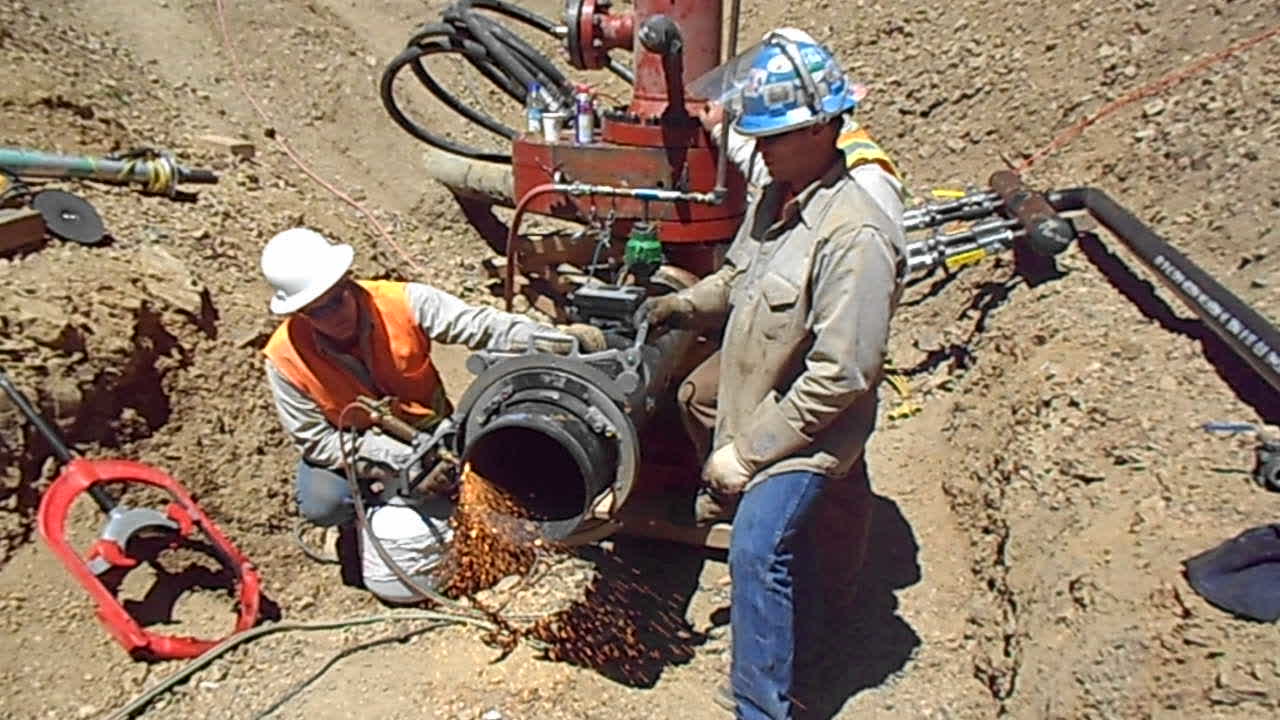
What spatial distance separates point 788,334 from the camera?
2.87 m

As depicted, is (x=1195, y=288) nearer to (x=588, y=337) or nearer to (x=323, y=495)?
(x=588, y=337)

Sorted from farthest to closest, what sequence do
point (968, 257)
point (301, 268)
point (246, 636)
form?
point (968, 257)
point (246, 636)
point (301, 268)

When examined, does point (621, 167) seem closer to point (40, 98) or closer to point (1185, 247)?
point (1185, 247)

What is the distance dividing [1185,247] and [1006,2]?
10.2 feet

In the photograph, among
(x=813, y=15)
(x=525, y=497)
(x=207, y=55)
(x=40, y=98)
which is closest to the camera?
(x=525, y=497)

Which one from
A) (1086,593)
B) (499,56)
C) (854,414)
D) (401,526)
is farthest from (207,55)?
(1086,593)

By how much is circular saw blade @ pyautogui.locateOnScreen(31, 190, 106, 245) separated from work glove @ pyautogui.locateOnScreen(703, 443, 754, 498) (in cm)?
267

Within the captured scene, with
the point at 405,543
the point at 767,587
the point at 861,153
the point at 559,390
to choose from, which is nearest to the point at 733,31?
the point at 861,153

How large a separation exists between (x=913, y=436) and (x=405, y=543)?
2221 mm

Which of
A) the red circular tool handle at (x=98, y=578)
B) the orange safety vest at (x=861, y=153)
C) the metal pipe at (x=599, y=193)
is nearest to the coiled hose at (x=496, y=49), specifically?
the metal pipe at (x=599, y=193)

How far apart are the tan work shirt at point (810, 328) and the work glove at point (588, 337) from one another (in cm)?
36

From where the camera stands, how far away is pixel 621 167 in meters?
4.30

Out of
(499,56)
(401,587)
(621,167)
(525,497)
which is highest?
(499,56)

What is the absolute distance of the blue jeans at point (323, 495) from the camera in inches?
152
